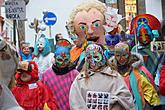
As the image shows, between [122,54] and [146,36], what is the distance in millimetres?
1288

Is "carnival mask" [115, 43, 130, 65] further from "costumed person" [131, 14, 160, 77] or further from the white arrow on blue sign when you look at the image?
the white arrow on blue sign

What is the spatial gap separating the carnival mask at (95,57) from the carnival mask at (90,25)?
92.3 inches

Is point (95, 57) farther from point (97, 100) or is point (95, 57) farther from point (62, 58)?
point (62, 58)

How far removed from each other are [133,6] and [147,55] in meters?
27.1

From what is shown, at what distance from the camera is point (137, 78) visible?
650 cm

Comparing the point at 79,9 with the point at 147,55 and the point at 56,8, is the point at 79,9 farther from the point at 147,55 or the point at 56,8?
the point at 56,8

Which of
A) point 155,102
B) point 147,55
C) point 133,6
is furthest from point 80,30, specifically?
point 133,6

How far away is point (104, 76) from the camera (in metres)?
5.80

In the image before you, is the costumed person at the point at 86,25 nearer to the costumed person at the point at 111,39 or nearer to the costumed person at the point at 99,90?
the costumed person at the point at 111,39

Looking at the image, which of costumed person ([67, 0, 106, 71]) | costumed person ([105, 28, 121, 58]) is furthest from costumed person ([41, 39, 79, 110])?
costumed person ([105, 28, 121, 58])

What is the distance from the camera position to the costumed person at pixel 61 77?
270 inches

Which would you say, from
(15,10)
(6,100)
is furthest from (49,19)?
(6,100)

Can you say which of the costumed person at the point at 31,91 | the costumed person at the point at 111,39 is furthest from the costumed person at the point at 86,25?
the costumed person at the point at 31,91

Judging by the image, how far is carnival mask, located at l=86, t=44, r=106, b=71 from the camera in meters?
5.88
